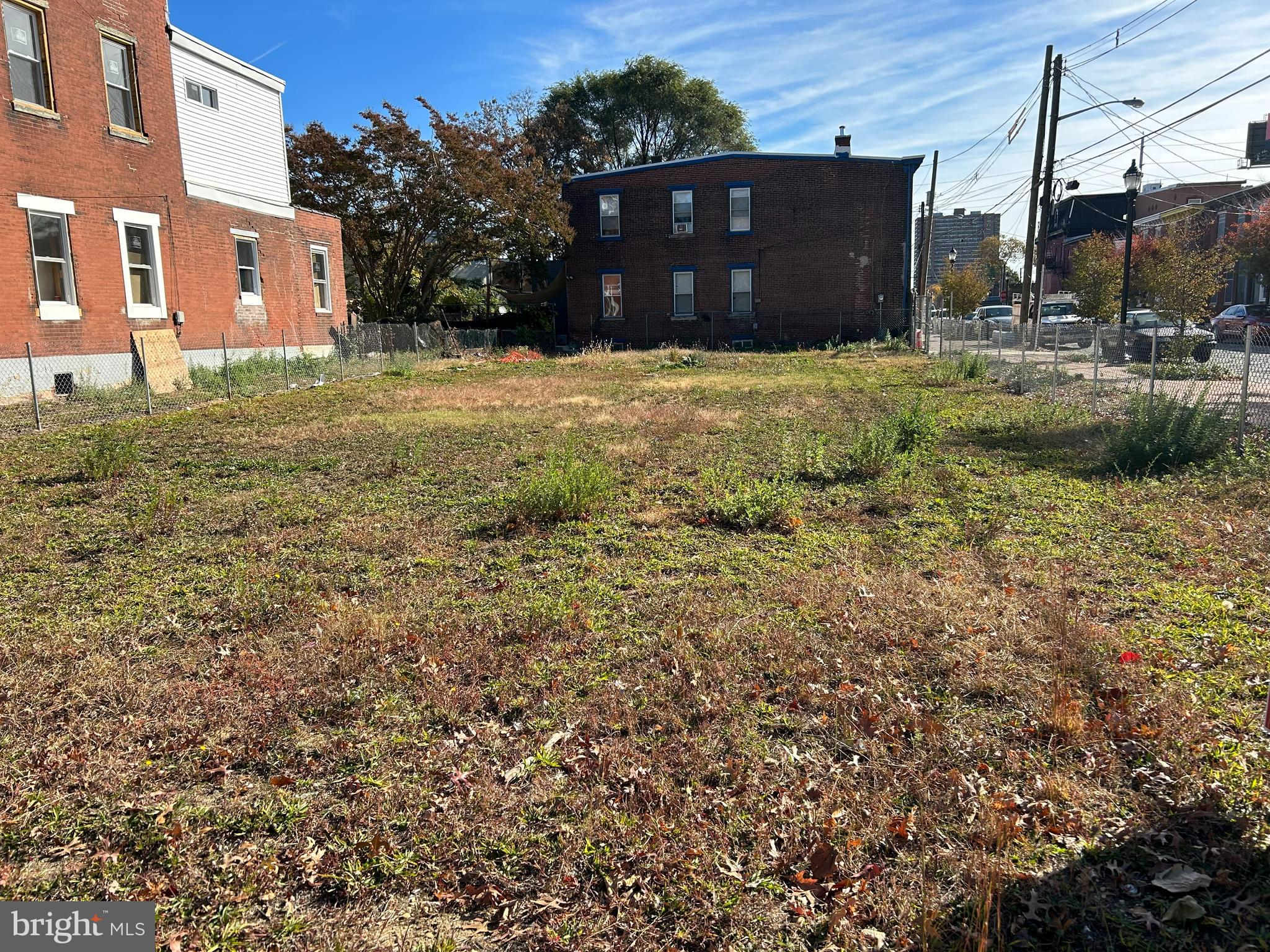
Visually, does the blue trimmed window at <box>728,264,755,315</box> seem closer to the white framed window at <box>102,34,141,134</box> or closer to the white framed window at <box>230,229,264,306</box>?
the white framed window at <box>230,229,264,306</box>

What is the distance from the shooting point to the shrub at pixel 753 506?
738cm

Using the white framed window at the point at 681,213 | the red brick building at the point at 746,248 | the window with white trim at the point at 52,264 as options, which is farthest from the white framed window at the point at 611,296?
the window with white trim at the point at 52,264

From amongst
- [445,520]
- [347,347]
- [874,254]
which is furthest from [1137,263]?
[445,520]

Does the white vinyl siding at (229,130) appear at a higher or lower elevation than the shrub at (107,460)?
higher

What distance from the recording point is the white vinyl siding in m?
20.8

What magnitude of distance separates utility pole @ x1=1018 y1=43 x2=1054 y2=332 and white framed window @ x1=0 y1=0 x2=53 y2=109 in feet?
85.4

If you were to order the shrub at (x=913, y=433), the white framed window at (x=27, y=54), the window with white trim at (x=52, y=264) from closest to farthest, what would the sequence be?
the shrub at (x=913, y=433) → the white framed window at (x=27, y=54) → the window with white trim at (x=52, y=264)

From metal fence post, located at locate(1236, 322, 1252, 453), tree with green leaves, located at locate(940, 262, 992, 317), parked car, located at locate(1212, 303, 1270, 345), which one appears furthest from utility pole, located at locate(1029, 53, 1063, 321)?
tree with green leaves, located at locate(940, 262, 992, 317)

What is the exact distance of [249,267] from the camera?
23109mm

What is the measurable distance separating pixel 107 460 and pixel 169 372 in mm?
10879

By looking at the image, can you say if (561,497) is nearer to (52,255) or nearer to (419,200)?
(52,255)

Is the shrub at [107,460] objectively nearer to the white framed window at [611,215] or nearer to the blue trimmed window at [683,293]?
the blue trimmed window at [683,293]

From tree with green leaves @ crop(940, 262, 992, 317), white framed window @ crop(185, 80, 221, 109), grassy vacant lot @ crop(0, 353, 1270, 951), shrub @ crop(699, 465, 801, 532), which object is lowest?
grassy vacant lot @ crop(0, 353, 1270, 951)

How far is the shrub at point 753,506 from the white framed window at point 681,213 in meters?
30.8
